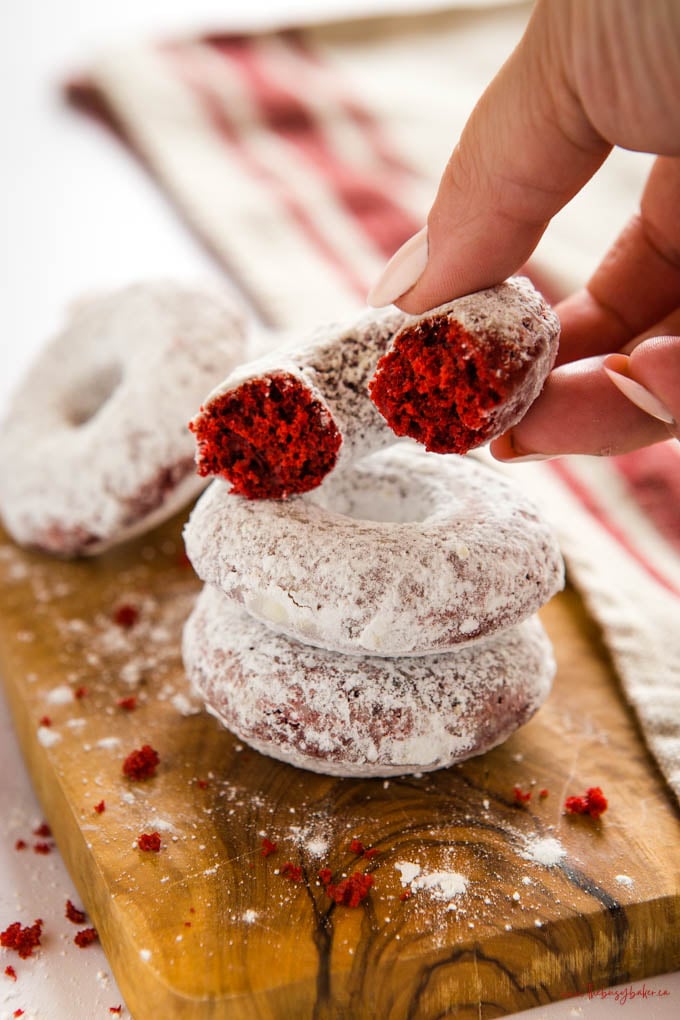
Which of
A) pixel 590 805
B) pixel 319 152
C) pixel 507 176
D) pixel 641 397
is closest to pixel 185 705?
pixel 590 805

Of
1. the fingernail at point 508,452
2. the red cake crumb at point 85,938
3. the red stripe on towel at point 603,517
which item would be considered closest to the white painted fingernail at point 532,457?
the fingernail at point 508,452

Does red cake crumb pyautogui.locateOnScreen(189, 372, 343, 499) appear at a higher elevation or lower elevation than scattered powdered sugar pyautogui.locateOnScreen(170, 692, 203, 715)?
higher

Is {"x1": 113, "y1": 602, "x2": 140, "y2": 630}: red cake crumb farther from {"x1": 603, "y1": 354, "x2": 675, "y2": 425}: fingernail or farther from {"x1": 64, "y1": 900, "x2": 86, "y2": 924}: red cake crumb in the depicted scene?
{"x1": 603, "y1": 354, "x2": 675, "y2": 425}: fingernail

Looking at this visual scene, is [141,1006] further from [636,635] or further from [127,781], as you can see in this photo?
[636,635]

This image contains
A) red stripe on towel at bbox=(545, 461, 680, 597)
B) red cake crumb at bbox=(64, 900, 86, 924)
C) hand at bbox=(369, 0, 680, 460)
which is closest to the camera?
hand at bbox=(369, 0, 680, 460)

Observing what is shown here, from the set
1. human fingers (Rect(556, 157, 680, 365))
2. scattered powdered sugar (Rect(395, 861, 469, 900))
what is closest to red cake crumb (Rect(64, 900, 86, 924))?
scattered powdered sugar (Rect(395, 861, 469, 900))
